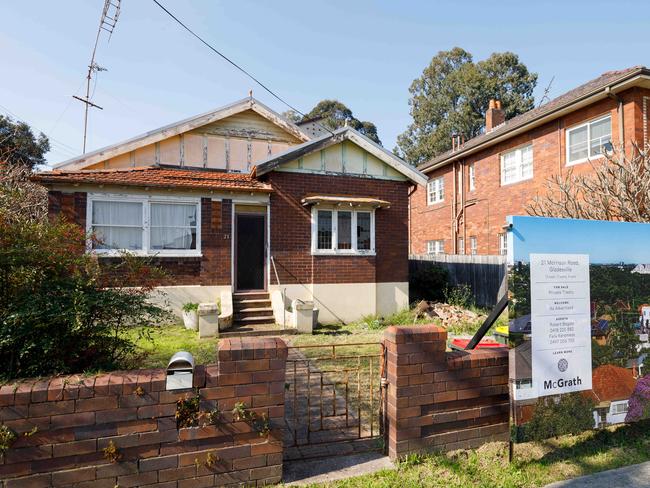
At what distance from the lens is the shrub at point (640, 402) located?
144 inches

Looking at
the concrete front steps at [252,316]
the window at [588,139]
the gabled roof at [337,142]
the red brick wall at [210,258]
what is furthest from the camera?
the window at [588,139]

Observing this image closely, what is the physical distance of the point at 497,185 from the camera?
52.7ft

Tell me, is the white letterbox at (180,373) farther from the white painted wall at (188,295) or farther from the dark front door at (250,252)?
the dark front door at (250,252)

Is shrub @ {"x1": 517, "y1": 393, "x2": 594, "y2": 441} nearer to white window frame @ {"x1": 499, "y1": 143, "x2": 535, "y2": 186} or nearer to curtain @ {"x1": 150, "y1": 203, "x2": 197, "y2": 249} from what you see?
curtain @ {"x1": 150, "y1": 203, "x2": 197, "y2": 249}

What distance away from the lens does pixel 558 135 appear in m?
13.1

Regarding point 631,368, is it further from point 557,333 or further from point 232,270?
point 232,270

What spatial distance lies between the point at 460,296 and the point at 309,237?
5.97 meters

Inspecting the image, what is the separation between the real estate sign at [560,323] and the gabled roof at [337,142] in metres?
7.98

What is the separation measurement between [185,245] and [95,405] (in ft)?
25.4

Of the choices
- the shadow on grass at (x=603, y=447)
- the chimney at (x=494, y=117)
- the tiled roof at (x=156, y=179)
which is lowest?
the shadow on grass at (x=603, y=447)

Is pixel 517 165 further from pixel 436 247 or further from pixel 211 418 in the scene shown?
pixel 211 418

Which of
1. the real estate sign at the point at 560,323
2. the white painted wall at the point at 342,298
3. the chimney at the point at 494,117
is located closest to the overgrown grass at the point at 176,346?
the white painted wall at the point at 342,298

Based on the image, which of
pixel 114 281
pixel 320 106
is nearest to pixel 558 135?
pixel 114 281

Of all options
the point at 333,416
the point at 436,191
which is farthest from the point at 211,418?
the point at 436,191
